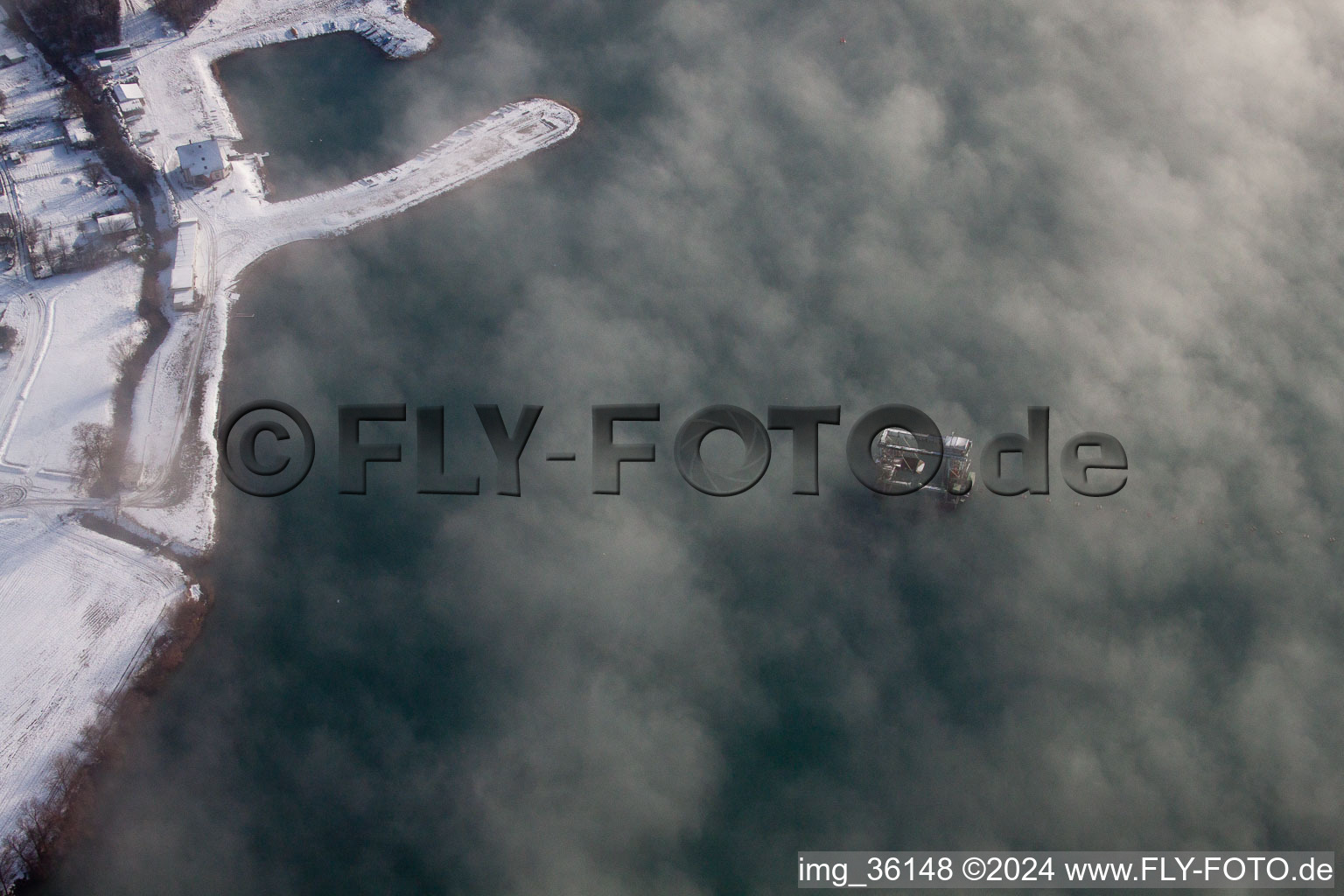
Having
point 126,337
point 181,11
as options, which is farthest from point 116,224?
point 181,11

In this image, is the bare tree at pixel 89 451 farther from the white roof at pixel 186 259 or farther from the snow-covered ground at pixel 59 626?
the white roof at pixel 186 259

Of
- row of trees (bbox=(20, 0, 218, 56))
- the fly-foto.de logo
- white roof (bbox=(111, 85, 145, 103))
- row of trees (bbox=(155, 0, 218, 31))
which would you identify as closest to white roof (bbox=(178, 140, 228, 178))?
white roof (bbox=(111, 85, 145, 103))

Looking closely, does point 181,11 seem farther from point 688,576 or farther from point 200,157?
point 688,576

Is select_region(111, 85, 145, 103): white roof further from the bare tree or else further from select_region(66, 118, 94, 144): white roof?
the bare tree

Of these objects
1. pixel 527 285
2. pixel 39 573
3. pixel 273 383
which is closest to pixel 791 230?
pixel 527 285

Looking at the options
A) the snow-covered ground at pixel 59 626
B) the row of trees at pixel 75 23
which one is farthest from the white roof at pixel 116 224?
the snow-covered ground at pixel 59 626

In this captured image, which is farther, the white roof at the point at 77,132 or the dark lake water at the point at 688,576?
the white roof at the point at 77,132
